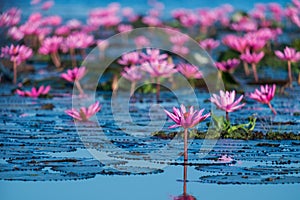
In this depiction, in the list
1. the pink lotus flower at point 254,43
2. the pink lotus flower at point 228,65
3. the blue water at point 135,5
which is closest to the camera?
the pink lotus flower at point 228,65

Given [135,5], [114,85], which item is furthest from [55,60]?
[135,5]

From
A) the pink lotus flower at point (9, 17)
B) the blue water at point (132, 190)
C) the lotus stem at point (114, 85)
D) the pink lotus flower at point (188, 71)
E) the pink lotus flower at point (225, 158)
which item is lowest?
the blue water at point (132, 190)

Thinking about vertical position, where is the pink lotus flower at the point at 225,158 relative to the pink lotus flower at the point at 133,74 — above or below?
below

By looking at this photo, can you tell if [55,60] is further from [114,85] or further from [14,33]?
[114,85]

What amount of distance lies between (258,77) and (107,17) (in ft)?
14.7

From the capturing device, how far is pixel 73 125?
8.02m

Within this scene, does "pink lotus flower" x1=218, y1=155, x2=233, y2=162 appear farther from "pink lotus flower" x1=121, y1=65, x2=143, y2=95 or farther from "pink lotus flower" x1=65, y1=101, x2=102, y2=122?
"pink lotus flower" x1=121, y1=65, x2=143, y2=95

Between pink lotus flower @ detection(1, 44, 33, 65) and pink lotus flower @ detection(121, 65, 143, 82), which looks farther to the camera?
pink lotus flower @ detection(1, 44, 33, 65)

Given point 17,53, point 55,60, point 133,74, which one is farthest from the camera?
point 55,60

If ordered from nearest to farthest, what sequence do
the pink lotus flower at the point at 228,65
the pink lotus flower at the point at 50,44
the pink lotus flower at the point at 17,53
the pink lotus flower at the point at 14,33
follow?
the pink lotus flower at the point at 17,53
the pink lotus flower at the point at 228,65
the pink lotus flower at the point at 14,33
the pink lotus flower at the point at 50,44

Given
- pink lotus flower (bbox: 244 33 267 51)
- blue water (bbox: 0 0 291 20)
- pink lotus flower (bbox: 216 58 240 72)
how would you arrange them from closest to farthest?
1. pink lotus flower (bbox: 216 58 240 72)
2. pink lotus flower (bbox: 244 33 267 51)
3. blue water (bbox: 0 0 291 20)

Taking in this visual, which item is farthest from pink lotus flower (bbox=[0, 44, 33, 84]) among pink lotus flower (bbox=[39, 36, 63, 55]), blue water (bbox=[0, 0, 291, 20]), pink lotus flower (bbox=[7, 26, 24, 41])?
blue water (bbox=[0, 0, 291, 20])

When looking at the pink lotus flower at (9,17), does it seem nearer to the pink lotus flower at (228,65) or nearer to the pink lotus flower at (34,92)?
the pink lotus flower at (34,92)

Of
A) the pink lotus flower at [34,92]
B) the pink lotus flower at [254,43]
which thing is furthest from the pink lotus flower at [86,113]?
the pink lotus flower at [254,43]
